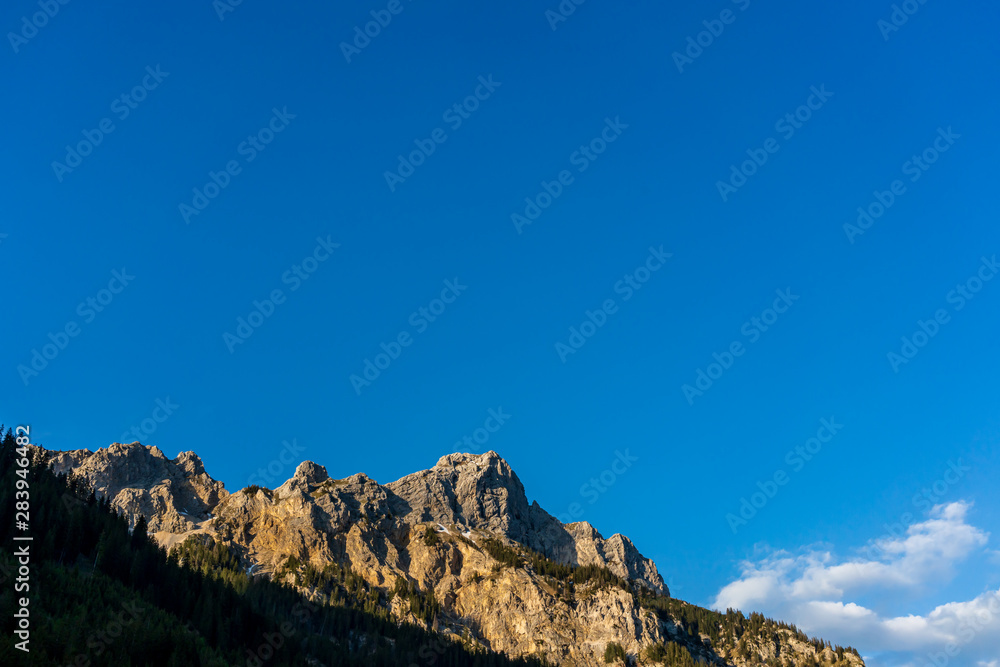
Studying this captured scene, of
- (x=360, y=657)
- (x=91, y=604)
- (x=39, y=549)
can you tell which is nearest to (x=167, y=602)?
(x=39, y=549)

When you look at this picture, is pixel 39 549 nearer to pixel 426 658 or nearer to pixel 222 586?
pixel 222 586

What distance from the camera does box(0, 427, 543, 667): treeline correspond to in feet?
321

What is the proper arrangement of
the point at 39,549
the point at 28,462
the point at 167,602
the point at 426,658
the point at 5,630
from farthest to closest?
the point at 426,658, the point at 28,462, the point at 167,602, the point at 39,549, the point at 5,630

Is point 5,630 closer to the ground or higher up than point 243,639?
closer to the ground

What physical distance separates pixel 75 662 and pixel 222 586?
275 feet

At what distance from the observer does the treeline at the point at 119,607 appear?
9784cm

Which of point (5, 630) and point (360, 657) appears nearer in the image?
point (5, 630)

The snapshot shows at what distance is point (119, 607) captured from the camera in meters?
119

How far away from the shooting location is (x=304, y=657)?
6102 inches

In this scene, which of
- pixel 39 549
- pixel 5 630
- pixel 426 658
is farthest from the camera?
pixel 426 658

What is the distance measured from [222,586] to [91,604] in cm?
6015

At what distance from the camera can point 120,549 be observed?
153 meters

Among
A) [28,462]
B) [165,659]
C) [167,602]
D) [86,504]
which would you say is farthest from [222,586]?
[165,659]

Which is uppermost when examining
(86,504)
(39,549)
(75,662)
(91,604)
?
(86,504)
